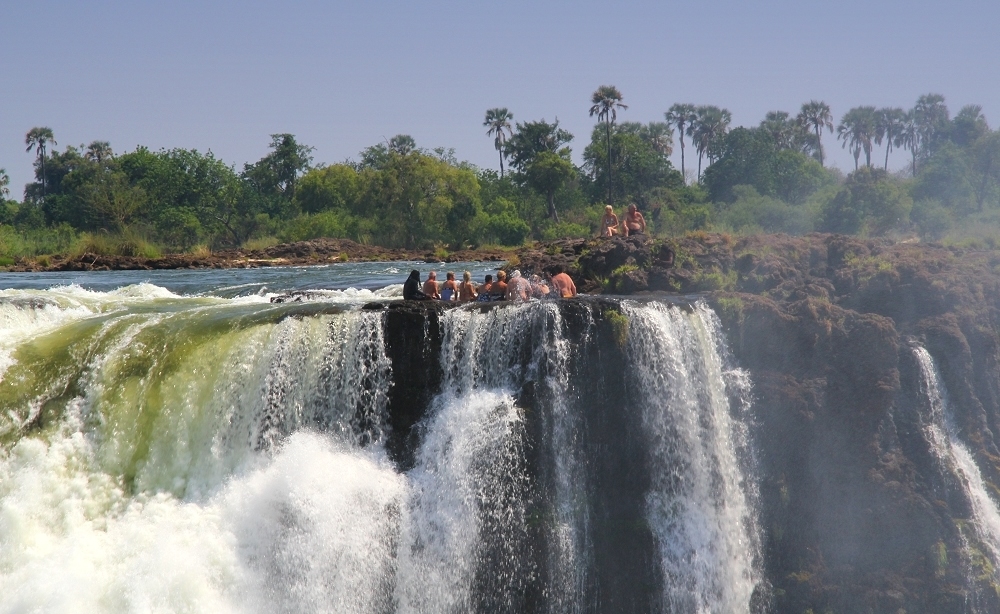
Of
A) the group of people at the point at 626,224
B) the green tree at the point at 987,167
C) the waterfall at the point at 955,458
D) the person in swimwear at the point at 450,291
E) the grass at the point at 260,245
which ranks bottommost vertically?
the waterfall at the point at 955,458

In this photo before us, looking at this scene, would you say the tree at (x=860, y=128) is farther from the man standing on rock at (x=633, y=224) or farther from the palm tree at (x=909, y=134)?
the man standing on rock at (x=633, y=224)

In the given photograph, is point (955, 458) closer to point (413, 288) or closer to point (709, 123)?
point (413, 288)

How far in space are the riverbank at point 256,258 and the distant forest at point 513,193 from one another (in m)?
2.14

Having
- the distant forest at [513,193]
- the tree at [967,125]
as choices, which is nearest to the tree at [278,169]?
the distant forest at [513,193]

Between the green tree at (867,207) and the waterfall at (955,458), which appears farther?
the green tree at (867,207)

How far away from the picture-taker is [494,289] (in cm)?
1647

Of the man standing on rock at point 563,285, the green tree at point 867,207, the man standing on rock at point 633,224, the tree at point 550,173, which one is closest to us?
the man standing on rock at point 563,285

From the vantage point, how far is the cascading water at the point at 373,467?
39.1 ft

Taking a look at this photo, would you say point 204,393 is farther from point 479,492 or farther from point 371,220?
point 371,220

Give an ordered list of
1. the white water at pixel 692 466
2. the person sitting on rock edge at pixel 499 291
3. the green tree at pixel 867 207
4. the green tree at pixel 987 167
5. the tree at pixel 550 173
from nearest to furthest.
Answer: the white water at pixel 692 466, the person sitting on rock edge at pixel 499 291, the green tree at pixel 867 207, the green tree at pixel 987 167, the tree at pixel 550 173

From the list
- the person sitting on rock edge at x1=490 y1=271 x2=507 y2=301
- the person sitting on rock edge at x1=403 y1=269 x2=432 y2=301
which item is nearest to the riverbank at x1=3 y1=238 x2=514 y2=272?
the person sitting on rock edge at x1=490 y1=271 x2=507 y2=301

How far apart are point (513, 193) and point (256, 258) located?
2881 cm

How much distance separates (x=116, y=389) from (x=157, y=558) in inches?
108

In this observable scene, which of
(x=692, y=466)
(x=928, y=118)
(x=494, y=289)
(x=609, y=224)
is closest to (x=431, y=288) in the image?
(x=494, y=289)
